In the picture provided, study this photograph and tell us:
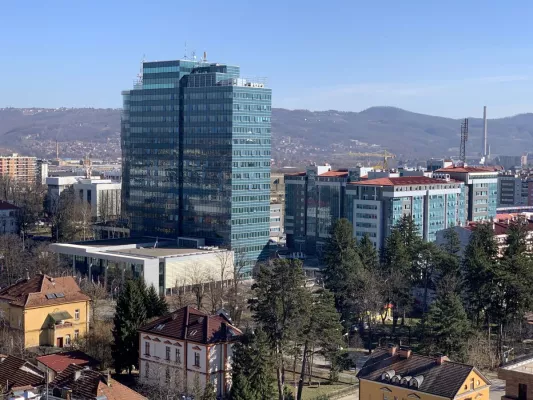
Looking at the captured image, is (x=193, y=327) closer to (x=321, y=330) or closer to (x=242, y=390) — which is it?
(x=242, y=390)

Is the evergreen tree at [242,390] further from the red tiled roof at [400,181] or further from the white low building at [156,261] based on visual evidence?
the red tiled roof at [400,181]

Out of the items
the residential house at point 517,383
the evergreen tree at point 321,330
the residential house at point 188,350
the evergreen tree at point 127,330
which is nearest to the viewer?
the residential house at point 517,383

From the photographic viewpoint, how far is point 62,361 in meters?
31.1

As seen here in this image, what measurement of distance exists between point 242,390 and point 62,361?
7.48 meters

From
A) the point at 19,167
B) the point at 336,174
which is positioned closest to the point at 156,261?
the point at 336,174

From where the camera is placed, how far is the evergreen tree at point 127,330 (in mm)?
33094

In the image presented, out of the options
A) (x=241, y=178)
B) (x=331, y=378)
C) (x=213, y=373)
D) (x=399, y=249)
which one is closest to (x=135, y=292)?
(x=213, y=373)

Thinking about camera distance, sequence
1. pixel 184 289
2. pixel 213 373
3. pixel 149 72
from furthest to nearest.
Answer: pixel 149 72
pixel 184 289
pixel 213 373

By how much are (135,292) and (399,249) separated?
17.0m

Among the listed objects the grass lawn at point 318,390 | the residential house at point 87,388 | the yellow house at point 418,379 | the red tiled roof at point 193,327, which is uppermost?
the red tiled roof at point 193,327

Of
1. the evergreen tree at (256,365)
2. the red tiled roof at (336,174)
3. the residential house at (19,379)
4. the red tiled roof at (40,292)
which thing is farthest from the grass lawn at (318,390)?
the red tiled roof at (336,174)

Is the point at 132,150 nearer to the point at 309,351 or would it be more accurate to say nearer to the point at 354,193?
the point at 354,193

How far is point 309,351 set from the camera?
108 feet

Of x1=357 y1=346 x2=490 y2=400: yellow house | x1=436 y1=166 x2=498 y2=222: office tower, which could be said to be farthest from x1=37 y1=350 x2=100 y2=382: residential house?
x1=436 y1=166 x2=498 y2=222: office tower
